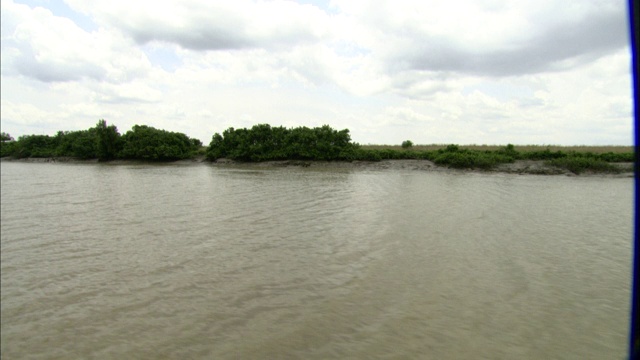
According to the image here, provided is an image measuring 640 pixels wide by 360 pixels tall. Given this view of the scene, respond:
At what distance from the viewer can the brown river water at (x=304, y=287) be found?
4473 millimetres

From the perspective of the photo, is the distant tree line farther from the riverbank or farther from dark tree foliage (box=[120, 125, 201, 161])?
the riverbank

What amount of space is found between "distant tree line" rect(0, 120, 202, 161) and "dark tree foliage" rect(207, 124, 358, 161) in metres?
5.95

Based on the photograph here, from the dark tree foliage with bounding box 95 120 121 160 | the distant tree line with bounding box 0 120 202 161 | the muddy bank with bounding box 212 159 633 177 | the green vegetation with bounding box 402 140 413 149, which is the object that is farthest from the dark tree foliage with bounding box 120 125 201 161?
the green vegetation with bounding box 402 140 413 149

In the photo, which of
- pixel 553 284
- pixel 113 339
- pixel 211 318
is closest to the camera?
pixel 113 339

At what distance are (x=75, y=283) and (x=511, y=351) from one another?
634 cm

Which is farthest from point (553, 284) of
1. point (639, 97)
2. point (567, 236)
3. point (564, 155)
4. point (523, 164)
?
point (564, 155)

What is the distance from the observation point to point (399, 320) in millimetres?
5148

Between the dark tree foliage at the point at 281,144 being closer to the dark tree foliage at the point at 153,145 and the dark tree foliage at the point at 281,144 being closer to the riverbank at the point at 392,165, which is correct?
the riverbank at the point at 392,165

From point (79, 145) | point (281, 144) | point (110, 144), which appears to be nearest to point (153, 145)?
point (110, 144)

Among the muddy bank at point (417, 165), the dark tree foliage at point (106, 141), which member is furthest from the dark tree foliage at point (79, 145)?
the muddy bank at point (417, 165)

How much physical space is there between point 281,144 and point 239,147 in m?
6.12

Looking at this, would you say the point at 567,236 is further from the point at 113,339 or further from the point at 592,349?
the point at 113,339

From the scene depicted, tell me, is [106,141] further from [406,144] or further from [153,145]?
[406,144]

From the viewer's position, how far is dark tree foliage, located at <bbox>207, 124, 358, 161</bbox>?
50.4m
